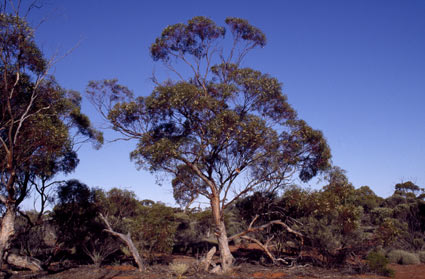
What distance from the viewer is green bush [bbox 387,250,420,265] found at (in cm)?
1862

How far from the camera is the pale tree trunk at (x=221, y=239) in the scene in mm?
14656

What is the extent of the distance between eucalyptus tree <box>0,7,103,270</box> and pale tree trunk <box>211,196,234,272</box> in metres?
7.39

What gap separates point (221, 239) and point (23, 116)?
9.72 metres

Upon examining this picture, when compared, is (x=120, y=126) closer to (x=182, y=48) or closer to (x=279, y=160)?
(x=182, y=48)

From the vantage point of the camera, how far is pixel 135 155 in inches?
617

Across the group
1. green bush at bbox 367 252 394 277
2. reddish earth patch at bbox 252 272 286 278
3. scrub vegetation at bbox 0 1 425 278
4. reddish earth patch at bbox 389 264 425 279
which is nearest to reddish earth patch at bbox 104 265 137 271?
scrub vegetation at bbox 0 1 425 278

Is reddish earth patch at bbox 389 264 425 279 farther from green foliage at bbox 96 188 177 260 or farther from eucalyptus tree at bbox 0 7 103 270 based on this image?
eucalyptus tree at bbox 0 7 103 270

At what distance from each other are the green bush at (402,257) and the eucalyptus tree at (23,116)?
62.9ft

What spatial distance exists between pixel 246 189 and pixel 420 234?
1566 centimetres

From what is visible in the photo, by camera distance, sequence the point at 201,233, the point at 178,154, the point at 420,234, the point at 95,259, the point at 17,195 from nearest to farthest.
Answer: the point at 178,154 → the point at 17,195 → the point at 95,259 → the point at 420,234 → the point at 201,233

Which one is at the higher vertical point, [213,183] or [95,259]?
[213,183]

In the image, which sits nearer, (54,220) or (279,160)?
(279,160)

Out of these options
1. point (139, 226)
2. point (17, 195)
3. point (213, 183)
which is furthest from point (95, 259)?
point (213, 183)

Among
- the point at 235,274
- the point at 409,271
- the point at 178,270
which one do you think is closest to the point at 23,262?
the point at 178,270
